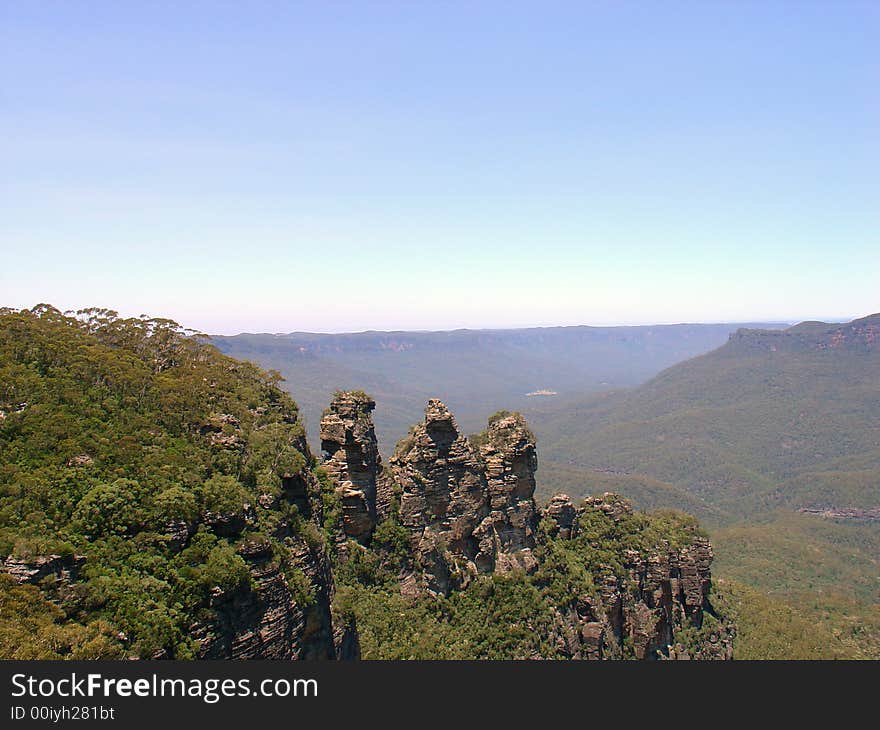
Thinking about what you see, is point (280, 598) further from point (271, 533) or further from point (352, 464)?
point (352, 464)

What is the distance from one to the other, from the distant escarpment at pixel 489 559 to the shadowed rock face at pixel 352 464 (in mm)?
89

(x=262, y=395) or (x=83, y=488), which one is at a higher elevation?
(x=262, y=395)

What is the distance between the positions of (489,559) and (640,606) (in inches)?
561

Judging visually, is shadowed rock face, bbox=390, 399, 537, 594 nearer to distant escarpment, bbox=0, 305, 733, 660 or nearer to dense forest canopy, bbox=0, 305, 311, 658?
distant escarpment, bbox=0, 305, 733, 660

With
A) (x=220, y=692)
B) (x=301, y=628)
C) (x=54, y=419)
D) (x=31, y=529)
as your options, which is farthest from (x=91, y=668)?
(x=54, y=419)

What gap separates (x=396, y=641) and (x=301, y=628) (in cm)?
1366

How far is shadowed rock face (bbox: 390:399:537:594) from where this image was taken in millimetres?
44491

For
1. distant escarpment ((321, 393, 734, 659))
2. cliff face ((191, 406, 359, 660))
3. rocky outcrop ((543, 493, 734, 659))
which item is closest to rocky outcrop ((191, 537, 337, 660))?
cliff face ((191, 406, 359, 660))

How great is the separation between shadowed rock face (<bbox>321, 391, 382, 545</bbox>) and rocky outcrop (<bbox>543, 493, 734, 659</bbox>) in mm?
17752

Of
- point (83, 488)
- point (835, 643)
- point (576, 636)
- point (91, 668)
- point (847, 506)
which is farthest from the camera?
point (847, 506)

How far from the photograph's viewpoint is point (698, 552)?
52938mm

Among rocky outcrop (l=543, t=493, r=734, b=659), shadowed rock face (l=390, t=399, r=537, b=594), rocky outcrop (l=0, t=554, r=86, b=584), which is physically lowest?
rocky outcrop (l=543, t=493, r=734, b=659)

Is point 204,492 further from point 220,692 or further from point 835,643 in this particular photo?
point 835,643

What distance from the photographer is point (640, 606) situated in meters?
48.7
